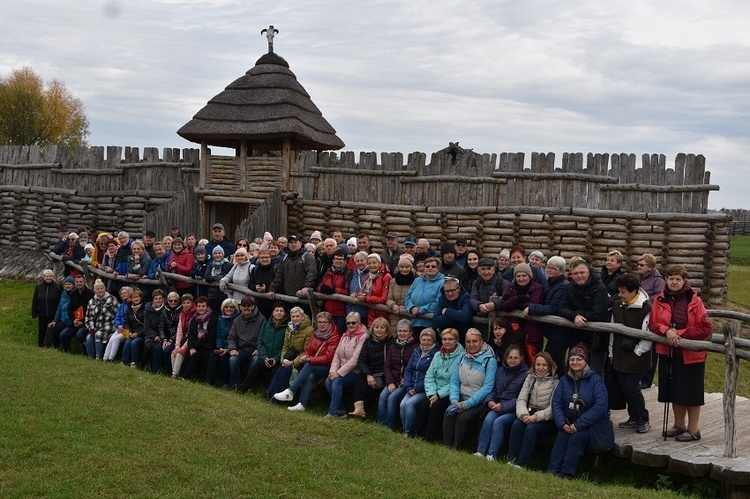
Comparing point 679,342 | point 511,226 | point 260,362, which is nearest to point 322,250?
point 260,362

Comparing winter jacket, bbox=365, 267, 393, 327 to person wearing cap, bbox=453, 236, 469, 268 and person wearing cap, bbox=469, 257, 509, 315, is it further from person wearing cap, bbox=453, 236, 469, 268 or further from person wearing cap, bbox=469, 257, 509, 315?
person wearing cap, bbox=469, 257, 509, 315

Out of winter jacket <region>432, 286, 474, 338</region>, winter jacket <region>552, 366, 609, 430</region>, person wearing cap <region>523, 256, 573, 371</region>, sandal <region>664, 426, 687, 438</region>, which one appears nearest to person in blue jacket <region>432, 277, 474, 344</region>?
winter jacket <region>432, 286, 474, 338</region>

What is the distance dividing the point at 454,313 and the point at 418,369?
2.66ft

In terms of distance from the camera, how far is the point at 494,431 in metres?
8.43

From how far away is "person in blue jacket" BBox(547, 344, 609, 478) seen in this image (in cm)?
794

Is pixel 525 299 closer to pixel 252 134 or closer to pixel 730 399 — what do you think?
pixel 730 399

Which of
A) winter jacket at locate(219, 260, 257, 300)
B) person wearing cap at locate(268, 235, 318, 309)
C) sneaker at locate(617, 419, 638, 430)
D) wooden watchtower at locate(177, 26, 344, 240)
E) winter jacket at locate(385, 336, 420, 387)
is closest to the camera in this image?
sneaker at locate(617, 419, 638, 430)

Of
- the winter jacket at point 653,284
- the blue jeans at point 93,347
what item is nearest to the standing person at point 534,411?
the winter jacket at point 653,284

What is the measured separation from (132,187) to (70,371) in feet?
41.1

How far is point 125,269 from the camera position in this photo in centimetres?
1435

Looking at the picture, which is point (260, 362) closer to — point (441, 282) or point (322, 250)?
point (322, 250)

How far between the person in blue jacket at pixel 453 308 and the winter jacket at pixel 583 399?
1.67m

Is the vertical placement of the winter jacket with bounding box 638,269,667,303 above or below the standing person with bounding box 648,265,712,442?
above

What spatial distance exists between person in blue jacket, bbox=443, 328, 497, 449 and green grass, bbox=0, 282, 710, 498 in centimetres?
51
